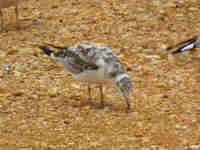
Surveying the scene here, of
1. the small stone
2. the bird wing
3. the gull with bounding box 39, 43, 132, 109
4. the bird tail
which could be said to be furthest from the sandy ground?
the bird wing

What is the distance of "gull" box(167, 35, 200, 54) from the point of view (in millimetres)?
8984

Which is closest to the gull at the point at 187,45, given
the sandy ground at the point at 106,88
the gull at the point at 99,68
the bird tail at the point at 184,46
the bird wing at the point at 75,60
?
the bird tail at the point at 184,46

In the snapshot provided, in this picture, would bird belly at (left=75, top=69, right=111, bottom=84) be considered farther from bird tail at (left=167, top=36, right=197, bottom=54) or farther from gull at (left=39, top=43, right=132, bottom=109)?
bird tail at (left=167, top=36, right=197, bottom=54)

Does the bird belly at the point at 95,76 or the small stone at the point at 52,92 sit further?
the small stone at the point at 52,92

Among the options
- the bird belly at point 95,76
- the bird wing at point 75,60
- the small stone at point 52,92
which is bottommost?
the small stone at point 52,92

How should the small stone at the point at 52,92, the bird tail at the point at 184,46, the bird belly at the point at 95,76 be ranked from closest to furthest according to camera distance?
the bird belly at the point at 95,76 → the small stone at the point at 52,92 → the bird tail at the point at 184,46

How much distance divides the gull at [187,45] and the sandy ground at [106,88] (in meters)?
0.18

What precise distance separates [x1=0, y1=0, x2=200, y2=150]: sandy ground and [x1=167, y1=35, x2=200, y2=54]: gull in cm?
18

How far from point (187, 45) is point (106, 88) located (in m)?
1.89

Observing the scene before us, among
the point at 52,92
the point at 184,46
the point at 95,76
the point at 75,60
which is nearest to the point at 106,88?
the point at 52,92

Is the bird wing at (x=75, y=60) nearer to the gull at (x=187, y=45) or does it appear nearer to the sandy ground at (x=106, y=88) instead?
the sandy ground at (x=106, y=88)

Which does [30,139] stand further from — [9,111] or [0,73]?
[0,73]

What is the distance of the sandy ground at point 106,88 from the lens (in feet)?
21.7

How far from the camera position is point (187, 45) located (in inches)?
357
